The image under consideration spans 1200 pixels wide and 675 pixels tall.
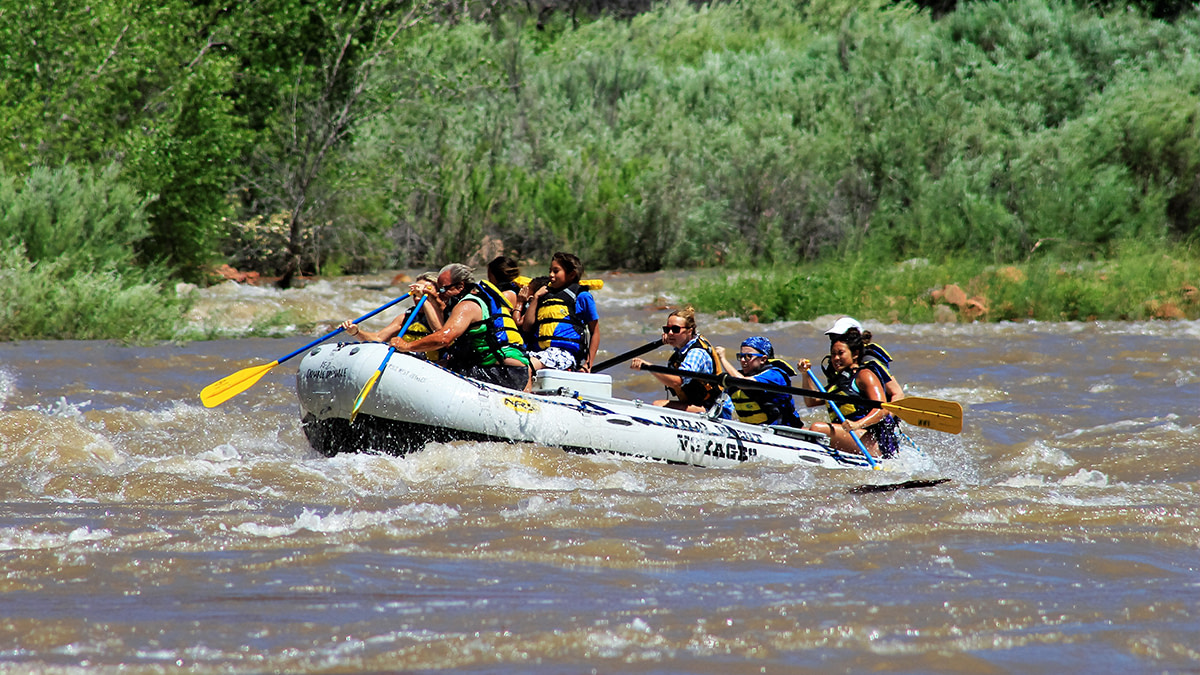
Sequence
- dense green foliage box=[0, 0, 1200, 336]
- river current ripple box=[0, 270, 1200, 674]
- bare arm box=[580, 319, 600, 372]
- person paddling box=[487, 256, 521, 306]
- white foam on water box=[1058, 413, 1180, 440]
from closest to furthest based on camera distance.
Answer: river current ripple box=[0, 270, 1200, 674] → person paddling box=[487, 256, 521, 306] → bare arm box=[580, 319, 600, 372] → white foam on water box=[1058, 413, 1180, 440] → dense green foliage box=[0, 0, 1200, 336]

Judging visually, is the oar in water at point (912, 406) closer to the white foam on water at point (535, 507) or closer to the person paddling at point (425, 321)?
the person paddling at point (425, 321)

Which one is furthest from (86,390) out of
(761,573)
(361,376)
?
(761,573)

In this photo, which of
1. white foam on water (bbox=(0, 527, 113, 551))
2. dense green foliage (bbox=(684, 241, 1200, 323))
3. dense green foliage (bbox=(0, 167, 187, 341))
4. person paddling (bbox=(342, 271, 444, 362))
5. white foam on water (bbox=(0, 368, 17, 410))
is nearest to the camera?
white foam on water (bbox=(0, 527, 113, 551))

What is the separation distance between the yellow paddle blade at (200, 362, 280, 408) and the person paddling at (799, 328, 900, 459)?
11.7 ft

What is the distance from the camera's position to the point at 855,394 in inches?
333

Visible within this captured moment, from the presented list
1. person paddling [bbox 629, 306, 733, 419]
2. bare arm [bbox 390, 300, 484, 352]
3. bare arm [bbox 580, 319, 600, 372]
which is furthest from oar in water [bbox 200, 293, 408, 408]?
person paddling [bbox 629, 306, 733, 419]

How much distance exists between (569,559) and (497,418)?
8.37 ft

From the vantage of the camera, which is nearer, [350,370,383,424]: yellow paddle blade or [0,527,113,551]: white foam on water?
[0,527,113,551]: white foam on water

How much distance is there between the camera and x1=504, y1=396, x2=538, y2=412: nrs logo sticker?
7.45 m

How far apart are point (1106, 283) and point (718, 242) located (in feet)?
24.4

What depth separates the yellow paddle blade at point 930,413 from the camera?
8156mm

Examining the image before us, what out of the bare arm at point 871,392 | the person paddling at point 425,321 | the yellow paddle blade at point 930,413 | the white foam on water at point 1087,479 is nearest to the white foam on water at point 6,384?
the person paddling at point 425,321

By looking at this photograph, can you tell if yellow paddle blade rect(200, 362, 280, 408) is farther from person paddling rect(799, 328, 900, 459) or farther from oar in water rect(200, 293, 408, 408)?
person paddling rect(799, 328, 900, 459)

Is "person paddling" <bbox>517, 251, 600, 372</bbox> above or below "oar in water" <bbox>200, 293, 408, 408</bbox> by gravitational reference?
above
